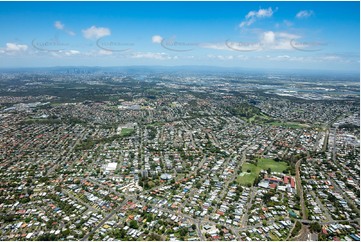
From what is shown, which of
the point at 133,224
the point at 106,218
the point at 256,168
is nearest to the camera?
the point at 133,224

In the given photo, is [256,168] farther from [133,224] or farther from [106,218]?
[106,218]

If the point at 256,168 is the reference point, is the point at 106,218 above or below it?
below

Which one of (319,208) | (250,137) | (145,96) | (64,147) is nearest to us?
(319,208)

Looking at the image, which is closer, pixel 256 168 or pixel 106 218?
pixel 106 218

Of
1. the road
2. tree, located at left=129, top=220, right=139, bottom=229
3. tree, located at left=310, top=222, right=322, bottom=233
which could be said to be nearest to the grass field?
tree, located at left=310, top=222, right=322, bottom=233

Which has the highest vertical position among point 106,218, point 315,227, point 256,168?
point 256,168

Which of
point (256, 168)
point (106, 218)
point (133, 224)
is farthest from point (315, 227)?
point (106, 218)

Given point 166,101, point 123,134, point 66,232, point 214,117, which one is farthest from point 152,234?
point 166,101

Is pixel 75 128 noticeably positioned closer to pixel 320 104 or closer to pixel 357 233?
pixel 357 233

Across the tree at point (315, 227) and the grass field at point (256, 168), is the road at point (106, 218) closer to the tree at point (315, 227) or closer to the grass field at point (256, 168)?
the grass field at point (256, 168)

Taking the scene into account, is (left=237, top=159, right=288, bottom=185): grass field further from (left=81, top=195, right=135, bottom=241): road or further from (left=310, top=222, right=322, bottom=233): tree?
A: (left=81, top=195, right=135, bottom=241): road
